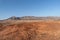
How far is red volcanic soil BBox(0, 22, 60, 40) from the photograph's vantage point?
15.8 meters

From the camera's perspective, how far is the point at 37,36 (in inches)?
625

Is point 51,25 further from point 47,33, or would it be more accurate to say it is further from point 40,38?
point 40,38

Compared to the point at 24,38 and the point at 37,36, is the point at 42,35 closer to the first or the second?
the point at 37,36

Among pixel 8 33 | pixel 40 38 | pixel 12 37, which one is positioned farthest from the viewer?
pixel 8 33

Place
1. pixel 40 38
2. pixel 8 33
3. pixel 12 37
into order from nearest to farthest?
pixel 40 38, pixel 12 37, pixel 8 33

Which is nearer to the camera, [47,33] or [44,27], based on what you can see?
[47,33]

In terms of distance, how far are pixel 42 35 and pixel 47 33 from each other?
0.71 m

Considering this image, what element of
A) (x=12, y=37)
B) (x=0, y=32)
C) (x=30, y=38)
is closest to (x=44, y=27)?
(x=30, y=38)

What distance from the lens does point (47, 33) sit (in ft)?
53.2

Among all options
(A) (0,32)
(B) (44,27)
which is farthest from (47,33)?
(A) (0,32)

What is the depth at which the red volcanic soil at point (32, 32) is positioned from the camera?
15.8 metres

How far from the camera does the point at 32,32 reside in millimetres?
16719

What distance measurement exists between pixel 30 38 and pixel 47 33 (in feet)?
7.10

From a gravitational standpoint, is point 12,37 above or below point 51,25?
below
